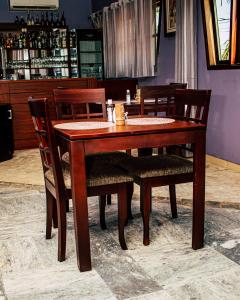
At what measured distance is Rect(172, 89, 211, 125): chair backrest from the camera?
2765 millimetres

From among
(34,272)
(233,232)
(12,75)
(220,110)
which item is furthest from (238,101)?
(12,75)

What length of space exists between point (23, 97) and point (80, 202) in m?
4.17

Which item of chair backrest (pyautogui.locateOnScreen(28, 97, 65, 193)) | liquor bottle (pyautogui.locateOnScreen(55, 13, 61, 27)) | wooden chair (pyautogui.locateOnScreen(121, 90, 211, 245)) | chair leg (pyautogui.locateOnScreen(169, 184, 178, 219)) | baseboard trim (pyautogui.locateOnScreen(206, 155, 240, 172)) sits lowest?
baseboard trim (pyautogui.locateOnScreen(206, 155, 240, 172))

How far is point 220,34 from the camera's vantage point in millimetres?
4781

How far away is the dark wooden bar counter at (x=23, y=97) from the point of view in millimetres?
5965

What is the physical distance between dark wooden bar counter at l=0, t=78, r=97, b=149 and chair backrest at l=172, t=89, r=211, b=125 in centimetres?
344

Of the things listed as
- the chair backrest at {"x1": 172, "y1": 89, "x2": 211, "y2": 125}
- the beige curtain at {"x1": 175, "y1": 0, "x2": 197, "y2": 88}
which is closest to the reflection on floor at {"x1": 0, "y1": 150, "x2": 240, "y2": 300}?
the chair backrest at {"x1": 172, "y1": 89, "x2": 211, "y2": 125}

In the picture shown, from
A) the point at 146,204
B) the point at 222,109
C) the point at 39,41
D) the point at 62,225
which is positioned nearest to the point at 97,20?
the point at 39,41

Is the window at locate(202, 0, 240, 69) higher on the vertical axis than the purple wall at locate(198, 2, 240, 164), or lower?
higher

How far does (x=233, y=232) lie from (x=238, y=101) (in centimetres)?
208

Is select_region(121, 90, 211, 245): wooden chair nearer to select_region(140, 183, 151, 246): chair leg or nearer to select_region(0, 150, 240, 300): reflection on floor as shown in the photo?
select_region(140, 183, 151, 246): chair leg

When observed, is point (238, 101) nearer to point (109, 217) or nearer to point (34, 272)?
point (109, 217)

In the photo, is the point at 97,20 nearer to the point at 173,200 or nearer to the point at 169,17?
the point at 169,17

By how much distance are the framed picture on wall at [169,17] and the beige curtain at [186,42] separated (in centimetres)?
46
